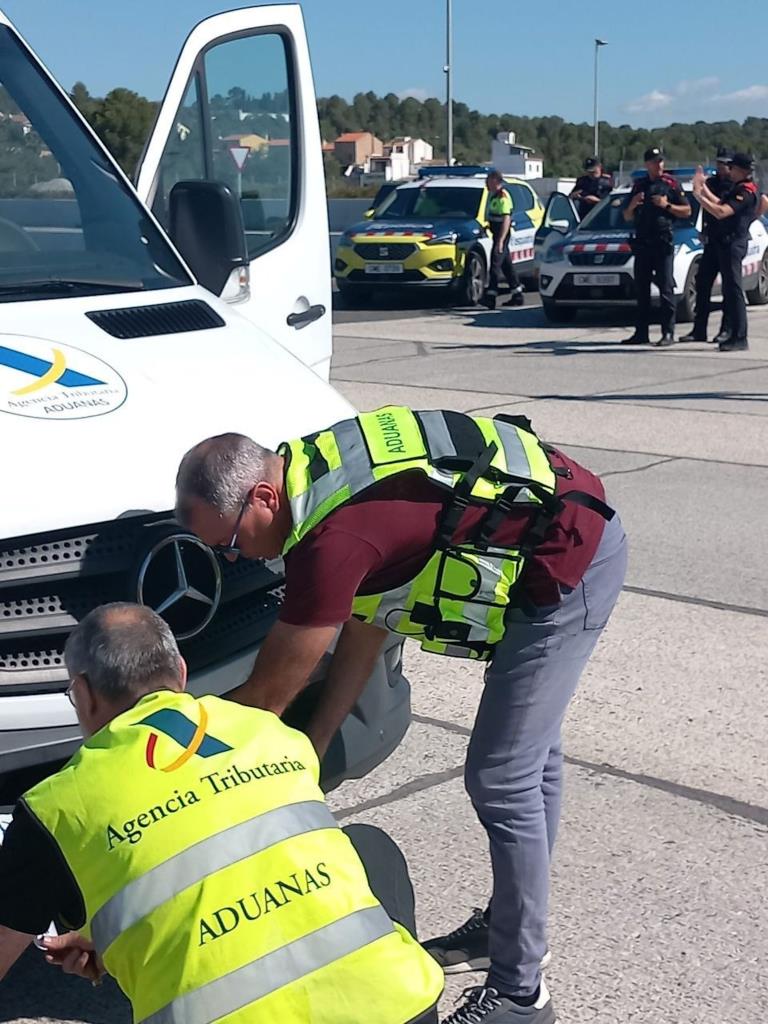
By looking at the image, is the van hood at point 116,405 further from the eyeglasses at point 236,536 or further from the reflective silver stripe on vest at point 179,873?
the reflective silver stripe on vest at point 179,873

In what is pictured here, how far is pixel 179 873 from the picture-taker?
2.11m

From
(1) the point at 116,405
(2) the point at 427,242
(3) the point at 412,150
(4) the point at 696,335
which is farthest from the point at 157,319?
(3) the point at 412,150

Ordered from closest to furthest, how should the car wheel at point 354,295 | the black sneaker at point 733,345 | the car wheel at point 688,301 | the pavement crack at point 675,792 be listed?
the pavement crack at point 675,792 → the black sneaker at point 733,345 → the car wheel at point 688,301 → the car wheel at point 354,295

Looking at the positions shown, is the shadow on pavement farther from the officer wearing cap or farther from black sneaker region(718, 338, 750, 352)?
the officer wearing cap

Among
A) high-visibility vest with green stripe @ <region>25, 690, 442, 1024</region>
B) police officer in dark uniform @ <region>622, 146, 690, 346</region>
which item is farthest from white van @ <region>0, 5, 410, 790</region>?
police officer in dark uniform @ <region>622, 146, 690, 346</region>

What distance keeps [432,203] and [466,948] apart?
17526mm

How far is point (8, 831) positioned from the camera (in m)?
2.32

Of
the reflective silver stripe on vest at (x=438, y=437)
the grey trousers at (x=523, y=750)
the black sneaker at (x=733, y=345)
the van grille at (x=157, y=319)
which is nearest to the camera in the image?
the reflective silver stripe on vest at (x=438, y=437)

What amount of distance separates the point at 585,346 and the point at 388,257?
15.1 feet

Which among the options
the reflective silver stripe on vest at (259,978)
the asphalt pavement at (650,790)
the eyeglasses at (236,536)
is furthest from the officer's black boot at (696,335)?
the reflective silver stripe on vest at (259,978)

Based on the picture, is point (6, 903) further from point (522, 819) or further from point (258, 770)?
point (522, 819)

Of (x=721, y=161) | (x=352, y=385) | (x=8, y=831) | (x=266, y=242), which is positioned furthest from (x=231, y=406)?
(x=721, y=161)

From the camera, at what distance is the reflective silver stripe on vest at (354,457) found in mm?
2934

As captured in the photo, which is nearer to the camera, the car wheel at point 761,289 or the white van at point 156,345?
the white van at point 156,345
